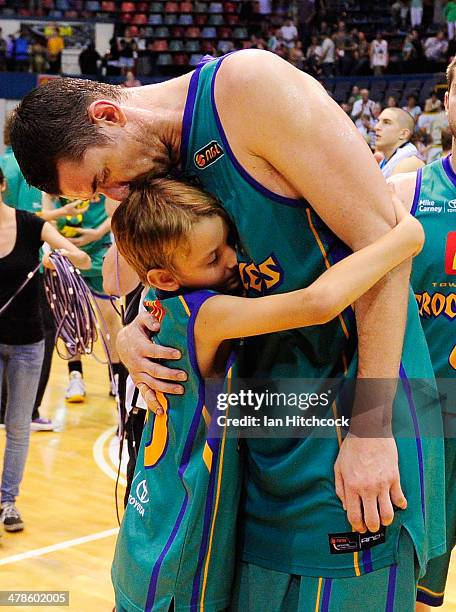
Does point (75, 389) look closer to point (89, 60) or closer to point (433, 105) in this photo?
point (433, 105)

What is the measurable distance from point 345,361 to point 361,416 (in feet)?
0.38

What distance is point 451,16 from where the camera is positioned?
642 inches

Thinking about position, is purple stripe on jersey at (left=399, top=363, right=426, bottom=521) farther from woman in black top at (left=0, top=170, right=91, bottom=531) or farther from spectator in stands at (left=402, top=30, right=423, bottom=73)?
spectator in stands at (left=402, top=30, right=423, bottom=73)

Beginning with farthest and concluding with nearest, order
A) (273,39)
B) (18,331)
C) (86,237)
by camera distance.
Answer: (273,39) → (86,237) → (18,331)

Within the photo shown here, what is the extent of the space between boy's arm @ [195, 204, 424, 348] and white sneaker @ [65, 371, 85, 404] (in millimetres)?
5613

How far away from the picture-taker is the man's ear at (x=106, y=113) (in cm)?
168

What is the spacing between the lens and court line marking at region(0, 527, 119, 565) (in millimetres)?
4234

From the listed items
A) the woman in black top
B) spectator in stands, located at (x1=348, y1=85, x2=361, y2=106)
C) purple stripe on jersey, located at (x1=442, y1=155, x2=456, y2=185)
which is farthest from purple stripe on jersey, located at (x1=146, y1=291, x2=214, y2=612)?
spectator in stands, located at (x1=348, y1=85, x2=361, y2=106)

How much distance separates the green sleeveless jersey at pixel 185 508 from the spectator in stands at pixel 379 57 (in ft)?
50.5

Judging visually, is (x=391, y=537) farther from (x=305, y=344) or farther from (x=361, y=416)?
(x=305, y=344)

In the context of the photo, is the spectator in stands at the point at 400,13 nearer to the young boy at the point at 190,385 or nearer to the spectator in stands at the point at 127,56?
the spectator in stands at the point at 127,56

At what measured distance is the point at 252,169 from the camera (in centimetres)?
161

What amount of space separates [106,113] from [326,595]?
97 cm

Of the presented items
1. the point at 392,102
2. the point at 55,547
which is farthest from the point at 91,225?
the point at 392,102
